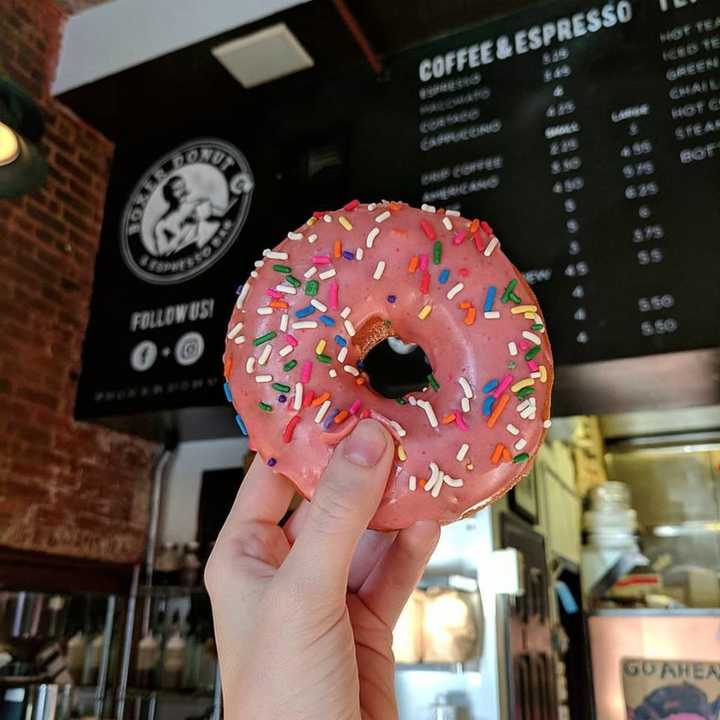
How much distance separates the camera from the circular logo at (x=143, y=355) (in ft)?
8.57

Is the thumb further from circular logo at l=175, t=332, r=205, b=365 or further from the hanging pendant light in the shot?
circular logo at l=175, t=332, r=205, b=365

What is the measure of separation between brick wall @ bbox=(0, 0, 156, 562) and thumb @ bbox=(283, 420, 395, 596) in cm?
210

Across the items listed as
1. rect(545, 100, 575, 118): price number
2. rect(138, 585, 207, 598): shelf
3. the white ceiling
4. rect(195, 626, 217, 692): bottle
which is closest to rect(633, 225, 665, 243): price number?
rect(545, 100, 575, 118): price number

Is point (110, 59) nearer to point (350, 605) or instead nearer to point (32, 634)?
point (32, 634)

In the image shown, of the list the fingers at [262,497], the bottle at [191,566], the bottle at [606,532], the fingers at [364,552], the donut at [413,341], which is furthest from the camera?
the bottle at [606,532]

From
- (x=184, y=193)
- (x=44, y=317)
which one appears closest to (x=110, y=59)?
(x=184, y=193)

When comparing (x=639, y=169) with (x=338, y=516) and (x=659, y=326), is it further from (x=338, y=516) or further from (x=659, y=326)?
(x=338, y=516)

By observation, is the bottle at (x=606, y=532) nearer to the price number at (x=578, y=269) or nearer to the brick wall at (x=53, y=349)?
the brick wall at (x=53, y=349)

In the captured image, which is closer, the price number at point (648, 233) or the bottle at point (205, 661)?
the price number at point (648, 233)

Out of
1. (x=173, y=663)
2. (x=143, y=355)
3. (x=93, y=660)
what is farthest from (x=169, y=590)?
(x=143, y=355)

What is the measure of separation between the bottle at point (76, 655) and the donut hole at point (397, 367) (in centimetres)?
173

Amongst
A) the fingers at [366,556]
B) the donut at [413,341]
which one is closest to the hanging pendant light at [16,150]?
the donut at [413,341]

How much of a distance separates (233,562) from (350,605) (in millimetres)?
287

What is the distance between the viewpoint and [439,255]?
41.7 inches
